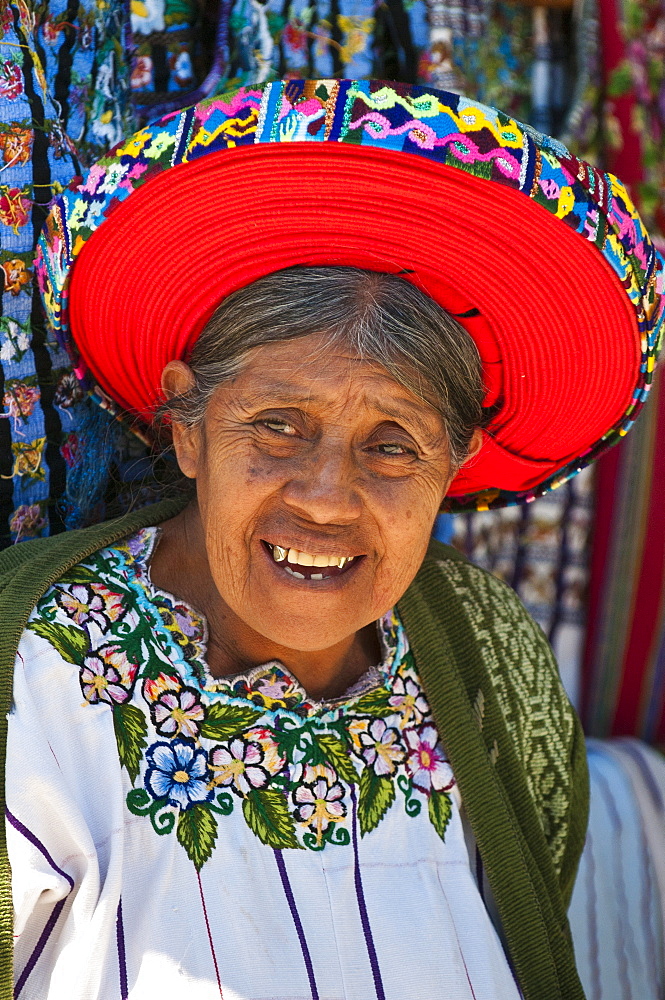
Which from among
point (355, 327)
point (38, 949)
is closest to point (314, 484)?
point (355, 327)

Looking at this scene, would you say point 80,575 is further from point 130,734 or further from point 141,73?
point 141,73

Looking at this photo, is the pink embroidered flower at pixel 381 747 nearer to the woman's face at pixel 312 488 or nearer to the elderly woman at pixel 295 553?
the elderly woman at pixel 295 553

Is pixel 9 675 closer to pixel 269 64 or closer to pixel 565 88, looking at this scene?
pixel 269 64

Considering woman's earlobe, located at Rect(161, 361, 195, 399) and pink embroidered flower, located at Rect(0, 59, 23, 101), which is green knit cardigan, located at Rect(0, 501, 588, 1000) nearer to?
woman's earlobe, located at Rect(161, 361, 195, 399)

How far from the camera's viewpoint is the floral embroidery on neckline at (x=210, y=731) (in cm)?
165

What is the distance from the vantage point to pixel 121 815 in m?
1.59

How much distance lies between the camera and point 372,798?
1.80m

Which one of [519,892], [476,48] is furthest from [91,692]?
[476,48]

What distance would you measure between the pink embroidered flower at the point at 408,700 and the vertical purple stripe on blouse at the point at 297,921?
361mm

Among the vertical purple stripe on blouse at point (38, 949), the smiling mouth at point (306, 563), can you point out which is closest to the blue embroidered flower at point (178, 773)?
the vertical purple stripe on blouse at point (38, 949)

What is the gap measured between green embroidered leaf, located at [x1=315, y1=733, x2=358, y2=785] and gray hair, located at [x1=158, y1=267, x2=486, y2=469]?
0.58 m

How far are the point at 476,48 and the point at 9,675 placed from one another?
5.99 ft

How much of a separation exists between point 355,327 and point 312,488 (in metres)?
0.26

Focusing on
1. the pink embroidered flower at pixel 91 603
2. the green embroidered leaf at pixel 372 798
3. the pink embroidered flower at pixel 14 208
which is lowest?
the green embroidered leaf at pixel 372 798
